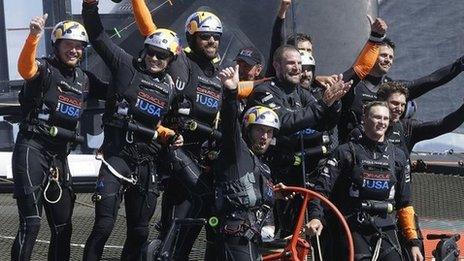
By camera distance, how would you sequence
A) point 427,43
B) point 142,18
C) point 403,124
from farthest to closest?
point 427,43 → point 403,124 → point 142,18

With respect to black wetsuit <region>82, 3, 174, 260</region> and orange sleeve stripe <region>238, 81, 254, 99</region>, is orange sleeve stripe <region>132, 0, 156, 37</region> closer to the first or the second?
black wetsuit <region>82, 3, 174, 260</region>

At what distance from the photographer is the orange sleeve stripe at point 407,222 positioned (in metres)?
10.8

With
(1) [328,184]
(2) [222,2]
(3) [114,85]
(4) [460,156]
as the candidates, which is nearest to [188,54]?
(3) [114,85]

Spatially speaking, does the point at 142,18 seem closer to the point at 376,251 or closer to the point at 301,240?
the point at 301,240

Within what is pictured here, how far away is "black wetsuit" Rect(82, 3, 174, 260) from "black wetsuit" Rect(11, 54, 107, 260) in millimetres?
247

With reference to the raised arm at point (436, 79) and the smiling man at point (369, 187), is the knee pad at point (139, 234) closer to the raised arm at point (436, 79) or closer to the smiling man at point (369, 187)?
the smiling man at point (369, 187)

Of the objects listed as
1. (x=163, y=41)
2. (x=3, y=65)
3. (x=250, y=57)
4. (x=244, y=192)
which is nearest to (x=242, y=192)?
(x=244, y=192)

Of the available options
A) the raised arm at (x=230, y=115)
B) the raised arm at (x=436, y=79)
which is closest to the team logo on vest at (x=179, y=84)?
the raised arm at (x=230, y=115)

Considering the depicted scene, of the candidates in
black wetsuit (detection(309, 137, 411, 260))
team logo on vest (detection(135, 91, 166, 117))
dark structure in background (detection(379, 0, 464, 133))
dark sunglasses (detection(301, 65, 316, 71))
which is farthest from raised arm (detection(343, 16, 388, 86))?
dark structure in background (detection(379, 0, 464, 133))

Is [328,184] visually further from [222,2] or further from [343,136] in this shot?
[222,2]

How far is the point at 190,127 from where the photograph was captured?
1121 centimetres

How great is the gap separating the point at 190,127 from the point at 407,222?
1.63 metres

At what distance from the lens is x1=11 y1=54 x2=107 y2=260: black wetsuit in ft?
35.8

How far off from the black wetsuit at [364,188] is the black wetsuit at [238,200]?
64 centimetres
